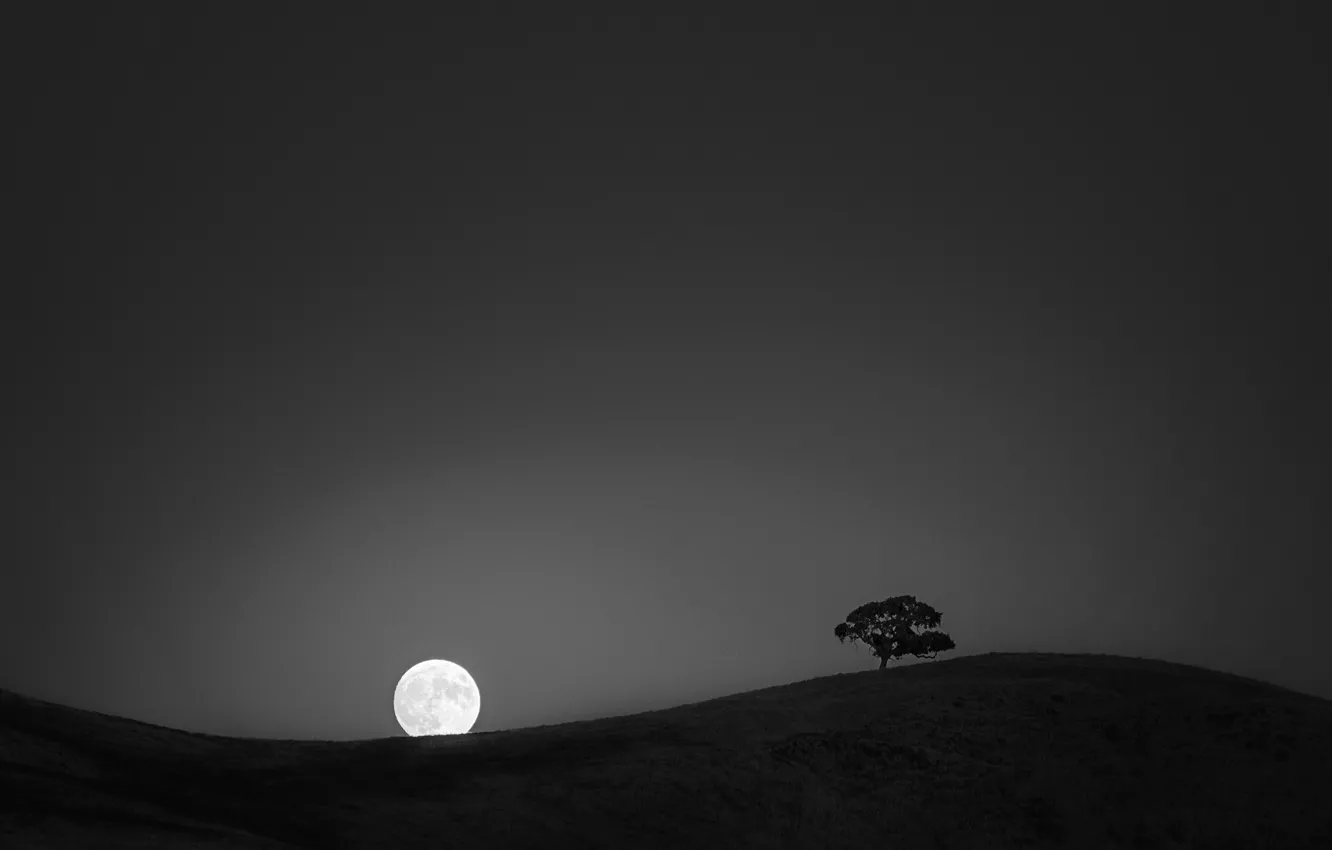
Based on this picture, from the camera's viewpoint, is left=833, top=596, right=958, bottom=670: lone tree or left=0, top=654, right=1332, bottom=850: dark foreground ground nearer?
left=0, top=654, right=1332, bottom=850: dark foreground ground

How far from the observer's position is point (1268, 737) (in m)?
55.2

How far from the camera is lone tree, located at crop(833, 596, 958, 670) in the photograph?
260ft

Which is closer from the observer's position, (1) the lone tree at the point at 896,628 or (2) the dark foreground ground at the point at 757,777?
(2) the dark foreground ground at the point at 757,777

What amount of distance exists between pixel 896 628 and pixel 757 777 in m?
32.2

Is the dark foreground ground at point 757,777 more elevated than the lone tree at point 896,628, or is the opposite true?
the lone tree at point 896,628

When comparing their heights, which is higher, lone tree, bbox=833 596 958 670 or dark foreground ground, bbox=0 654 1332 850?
lone tree, bbox=833 596 958 670

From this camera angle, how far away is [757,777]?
5131 cm

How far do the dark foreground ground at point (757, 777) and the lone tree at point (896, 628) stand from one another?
12.9m

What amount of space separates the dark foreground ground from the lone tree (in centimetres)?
1288

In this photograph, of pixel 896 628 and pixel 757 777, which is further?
pixel 896 628

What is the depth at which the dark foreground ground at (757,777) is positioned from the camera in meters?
39.1

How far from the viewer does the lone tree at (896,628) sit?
79.2m

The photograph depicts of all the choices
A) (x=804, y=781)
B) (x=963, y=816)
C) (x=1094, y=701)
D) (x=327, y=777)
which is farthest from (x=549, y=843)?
(x=1094, y=701)

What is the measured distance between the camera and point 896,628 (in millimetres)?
80312
